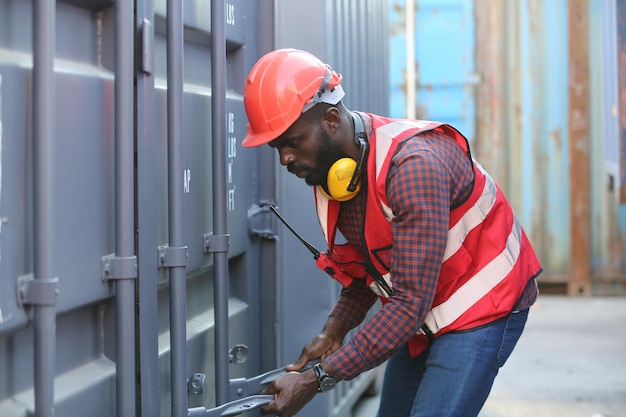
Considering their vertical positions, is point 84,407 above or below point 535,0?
below

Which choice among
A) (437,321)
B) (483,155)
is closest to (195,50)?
Result: (437,321)

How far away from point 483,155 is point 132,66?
659 cm

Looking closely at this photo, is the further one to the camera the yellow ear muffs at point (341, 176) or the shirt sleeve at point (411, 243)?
the yellow ear muffs at point (341, 176)

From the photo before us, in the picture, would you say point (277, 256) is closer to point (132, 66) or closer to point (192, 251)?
point (192, 251)

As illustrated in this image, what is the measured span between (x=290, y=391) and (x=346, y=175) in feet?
2.07

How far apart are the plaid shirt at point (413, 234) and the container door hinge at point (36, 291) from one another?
972mm

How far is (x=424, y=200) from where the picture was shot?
229 centimetres

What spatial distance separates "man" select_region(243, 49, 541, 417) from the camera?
2338 millimetres

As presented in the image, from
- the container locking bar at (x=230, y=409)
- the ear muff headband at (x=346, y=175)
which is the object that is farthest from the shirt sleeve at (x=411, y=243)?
the container locking bar at (x=230, y=409)

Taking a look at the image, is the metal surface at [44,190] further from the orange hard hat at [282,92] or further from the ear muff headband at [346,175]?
the ear muff headband at [346,175]

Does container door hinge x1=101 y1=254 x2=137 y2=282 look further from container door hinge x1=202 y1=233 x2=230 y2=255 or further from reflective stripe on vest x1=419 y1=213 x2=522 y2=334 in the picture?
reflective stripe on vest x1=419 y1=213 x2=522 y2=334

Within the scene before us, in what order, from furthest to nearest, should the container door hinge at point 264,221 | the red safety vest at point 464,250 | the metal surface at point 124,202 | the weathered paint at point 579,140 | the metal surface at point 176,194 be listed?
1. the weathered paint at point 579,140
2. the container door hinge at point 264,221
3. the red safety vest at point 464,250
4. the metal surface at point 176,194
5. the metal surface at point 124,202

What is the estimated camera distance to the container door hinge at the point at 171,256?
7.56 ft

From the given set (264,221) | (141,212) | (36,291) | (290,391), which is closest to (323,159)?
(141,212)
